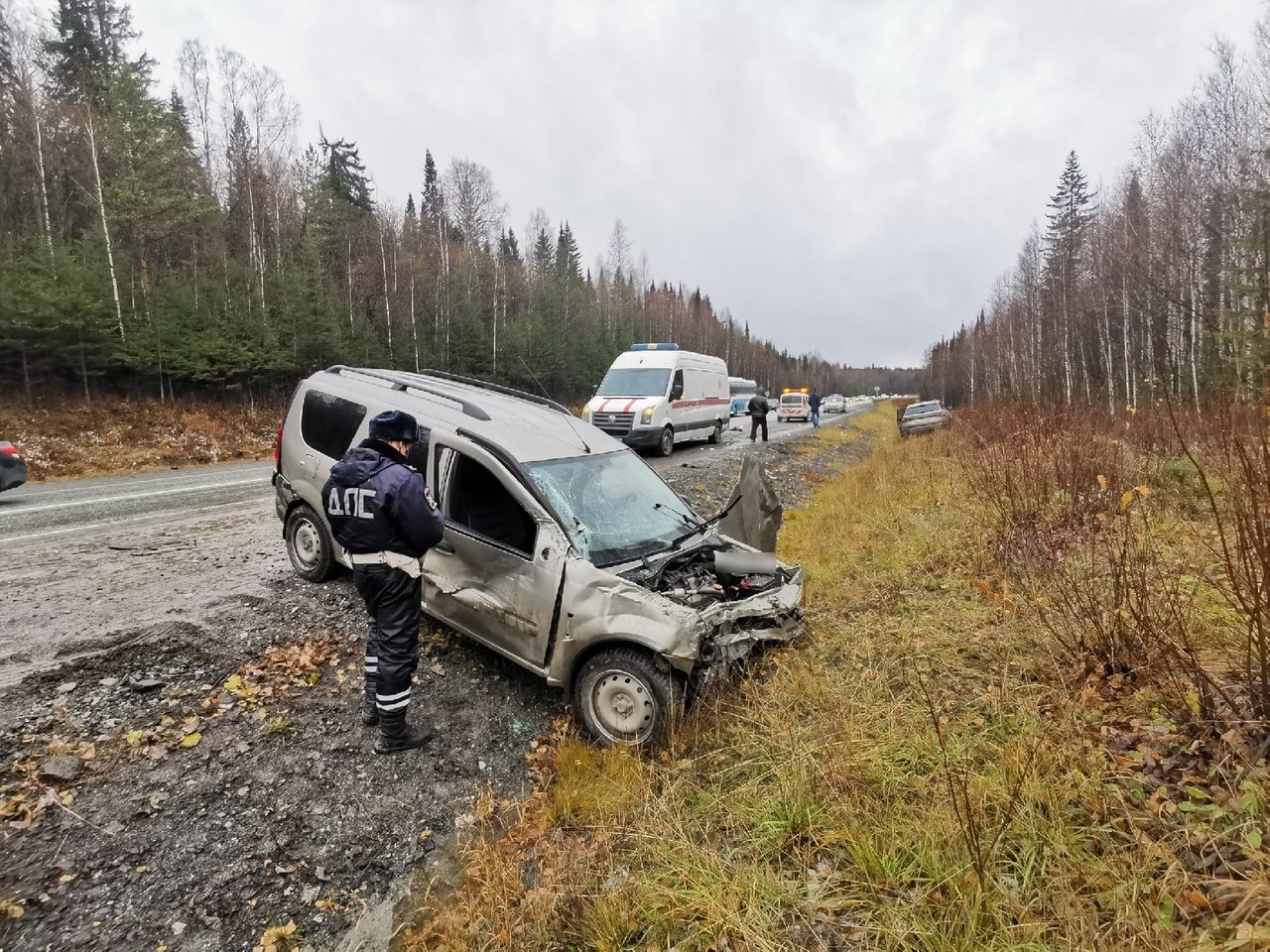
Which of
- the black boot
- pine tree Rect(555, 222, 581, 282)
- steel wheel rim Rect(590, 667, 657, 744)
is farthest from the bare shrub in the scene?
pine tree Rect(555, 222, 581, 282)

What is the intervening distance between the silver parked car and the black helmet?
2103 cm

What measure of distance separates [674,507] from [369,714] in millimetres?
2610

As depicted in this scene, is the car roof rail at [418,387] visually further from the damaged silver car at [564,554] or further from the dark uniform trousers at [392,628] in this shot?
the dark uniform trousers at [392,628]

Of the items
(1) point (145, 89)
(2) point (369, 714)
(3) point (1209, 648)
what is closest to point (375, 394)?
(2) point (369, 714)

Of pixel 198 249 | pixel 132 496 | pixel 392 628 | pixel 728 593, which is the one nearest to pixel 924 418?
pixel 728 593

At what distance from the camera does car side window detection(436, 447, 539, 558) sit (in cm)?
404

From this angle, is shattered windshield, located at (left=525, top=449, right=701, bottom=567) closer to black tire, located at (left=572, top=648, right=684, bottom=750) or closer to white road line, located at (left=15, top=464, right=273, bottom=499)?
black tire, located at (left=572, top=648, right=684, bottom=750)

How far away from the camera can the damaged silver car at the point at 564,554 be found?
3344mm

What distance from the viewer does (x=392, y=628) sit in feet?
11.0

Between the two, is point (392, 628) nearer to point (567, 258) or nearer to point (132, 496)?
point (132, 496)

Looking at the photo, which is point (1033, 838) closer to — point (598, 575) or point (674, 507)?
point (598, 575)

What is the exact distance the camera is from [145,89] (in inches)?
891

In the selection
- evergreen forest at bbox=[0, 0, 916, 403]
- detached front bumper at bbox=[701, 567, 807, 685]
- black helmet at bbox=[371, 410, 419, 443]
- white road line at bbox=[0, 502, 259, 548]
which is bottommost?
detached front bumper at bbox=[701, 567, 807, 685]

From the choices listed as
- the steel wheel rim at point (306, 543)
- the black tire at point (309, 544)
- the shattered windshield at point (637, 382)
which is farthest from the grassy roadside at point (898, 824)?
the shattered windshield at point (637, 382)
